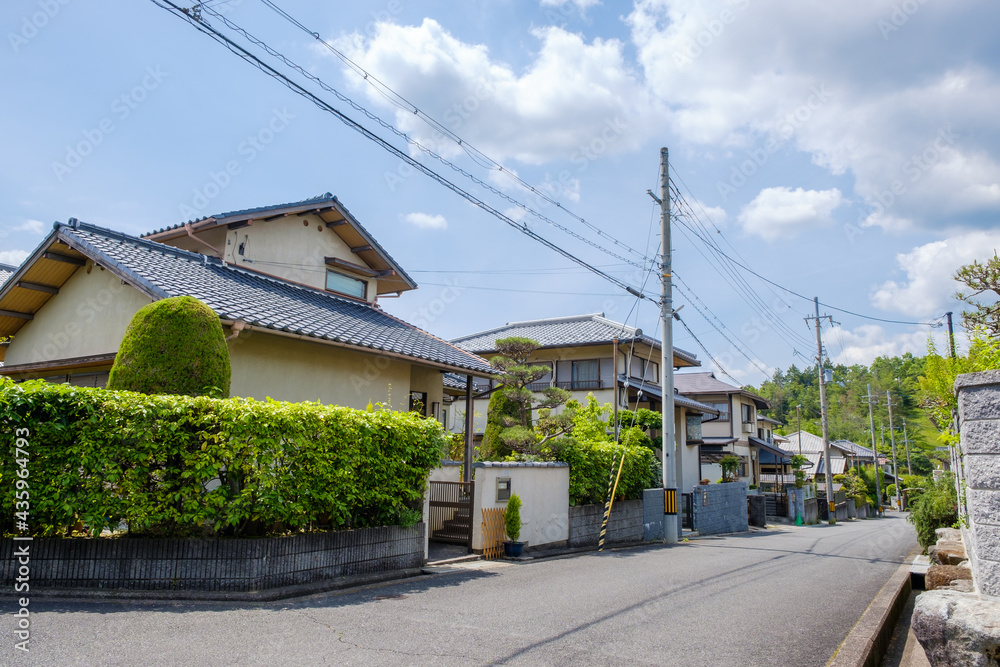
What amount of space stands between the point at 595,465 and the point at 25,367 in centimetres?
1213

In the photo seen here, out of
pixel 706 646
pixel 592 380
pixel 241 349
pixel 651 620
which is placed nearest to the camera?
pixel 706 646

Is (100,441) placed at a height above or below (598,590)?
above

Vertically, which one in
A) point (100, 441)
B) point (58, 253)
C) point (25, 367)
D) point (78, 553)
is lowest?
point (78, 553)

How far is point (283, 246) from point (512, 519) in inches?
344

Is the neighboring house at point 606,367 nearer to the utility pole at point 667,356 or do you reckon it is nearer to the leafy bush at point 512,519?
the utility pole at point 667,356

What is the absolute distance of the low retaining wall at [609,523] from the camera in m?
14.3

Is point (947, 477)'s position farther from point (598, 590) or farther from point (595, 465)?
point (598, 590)

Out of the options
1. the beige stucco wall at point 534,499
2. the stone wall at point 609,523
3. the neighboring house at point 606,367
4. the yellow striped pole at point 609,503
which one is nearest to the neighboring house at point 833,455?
the neighboring house at point 606,367

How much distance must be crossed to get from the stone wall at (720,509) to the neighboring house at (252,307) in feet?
33.3

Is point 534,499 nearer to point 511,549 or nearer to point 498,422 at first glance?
point 511,549

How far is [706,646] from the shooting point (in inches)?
229

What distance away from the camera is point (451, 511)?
12.7 m

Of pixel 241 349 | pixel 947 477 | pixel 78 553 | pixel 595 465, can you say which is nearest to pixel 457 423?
pixel 595 465

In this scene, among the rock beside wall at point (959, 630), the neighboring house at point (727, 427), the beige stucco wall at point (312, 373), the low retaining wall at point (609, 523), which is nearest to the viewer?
the rock beside wall at point (959, 630)
